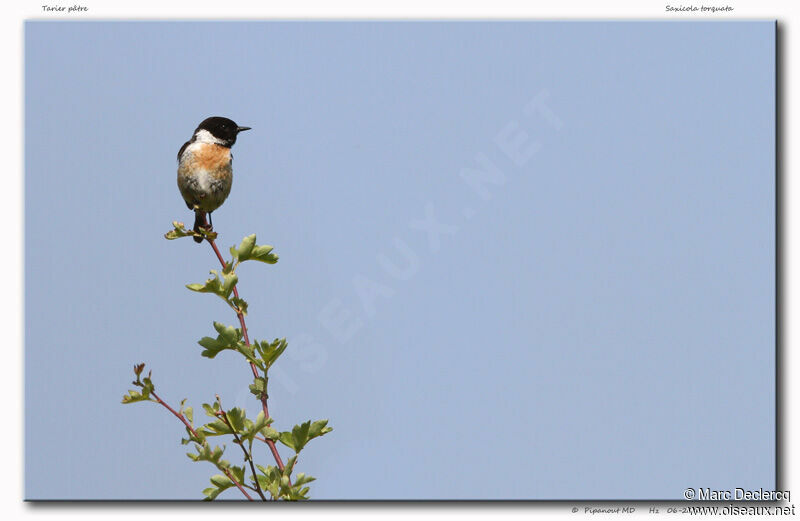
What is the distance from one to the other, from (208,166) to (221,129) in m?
0.31

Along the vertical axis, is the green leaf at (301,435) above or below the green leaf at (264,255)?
below

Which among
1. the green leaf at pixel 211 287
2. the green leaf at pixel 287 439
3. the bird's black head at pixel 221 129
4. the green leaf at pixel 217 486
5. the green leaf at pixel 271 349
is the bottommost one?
the green leaf at pixel 217 486

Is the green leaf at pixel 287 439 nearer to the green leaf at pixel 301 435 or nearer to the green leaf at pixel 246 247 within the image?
the green leaf at pixel 301 435

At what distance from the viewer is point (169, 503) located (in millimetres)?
3885

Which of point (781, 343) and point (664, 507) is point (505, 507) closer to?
point (664, 507)

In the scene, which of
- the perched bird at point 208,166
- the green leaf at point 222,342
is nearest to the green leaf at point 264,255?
the green leaf at point 222,342

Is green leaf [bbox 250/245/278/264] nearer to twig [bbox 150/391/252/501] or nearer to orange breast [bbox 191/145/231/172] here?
twig [bbox 150/391/252/501]

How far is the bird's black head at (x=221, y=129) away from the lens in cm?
524

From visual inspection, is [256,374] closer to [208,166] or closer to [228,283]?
[228,283]

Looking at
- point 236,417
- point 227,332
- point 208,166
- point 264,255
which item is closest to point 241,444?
point 236,417

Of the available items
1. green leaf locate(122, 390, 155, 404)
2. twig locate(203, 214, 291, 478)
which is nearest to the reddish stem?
twig locate(203, 214, 291, 478)

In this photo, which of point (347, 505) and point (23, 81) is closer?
point (347, 505)

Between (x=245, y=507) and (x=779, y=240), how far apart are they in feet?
10.1

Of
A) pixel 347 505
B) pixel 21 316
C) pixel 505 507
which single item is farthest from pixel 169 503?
pixel 505 507
